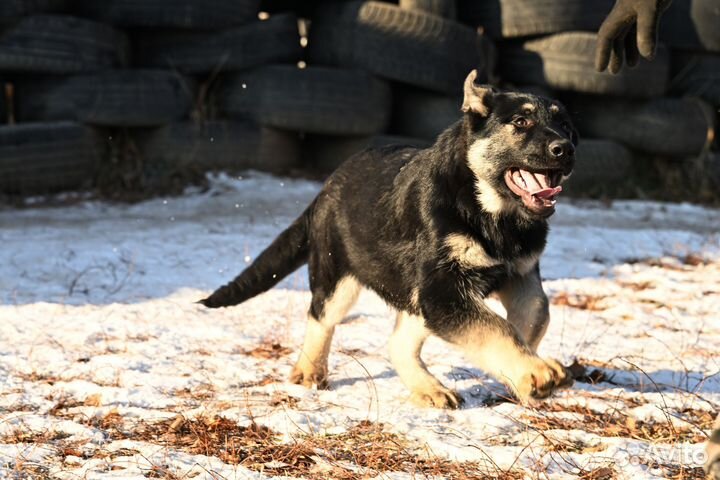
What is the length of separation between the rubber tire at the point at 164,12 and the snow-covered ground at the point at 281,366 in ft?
8.38

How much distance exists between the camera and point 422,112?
34.6 ft

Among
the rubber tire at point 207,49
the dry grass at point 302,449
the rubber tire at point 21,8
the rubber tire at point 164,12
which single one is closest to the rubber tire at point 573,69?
the rubber tire at point 207,49

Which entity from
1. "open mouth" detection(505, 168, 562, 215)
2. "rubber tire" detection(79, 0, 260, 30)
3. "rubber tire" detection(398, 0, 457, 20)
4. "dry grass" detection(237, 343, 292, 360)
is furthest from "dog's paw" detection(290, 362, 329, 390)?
"rubber tire" detection(398, 0, 457, 20)

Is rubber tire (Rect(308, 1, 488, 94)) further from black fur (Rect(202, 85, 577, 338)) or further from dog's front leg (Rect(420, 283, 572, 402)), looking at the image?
dog's front leg (Rect(420, 283, 572, 402))

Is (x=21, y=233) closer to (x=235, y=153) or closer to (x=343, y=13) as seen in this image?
(x=235, y=153)

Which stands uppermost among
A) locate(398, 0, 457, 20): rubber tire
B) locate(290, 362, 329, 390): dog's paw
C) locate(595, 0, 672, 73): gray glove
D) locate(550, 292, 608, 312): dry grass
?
locate(595, 0, 672, 73): gray glove

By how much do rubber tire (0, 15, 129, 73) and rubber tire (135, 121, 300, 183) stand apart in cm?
90

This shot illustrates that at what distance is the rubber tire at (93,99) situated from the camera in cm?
938

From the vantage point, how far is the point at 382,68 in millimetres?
10055

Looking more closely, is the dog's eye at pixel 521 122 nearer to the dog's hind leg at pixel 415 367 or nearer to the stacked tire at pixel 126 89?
the dog's hind leg at pixel 415 367

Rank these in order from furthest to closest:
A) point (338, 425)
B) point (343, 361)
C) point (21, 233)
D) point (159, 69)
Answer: point (159, 69)
point (21, 233)
point (343, 361)
point (338, 425)

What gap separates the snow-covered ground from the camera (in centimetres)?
317

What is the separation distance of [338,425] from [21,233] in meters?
4.68

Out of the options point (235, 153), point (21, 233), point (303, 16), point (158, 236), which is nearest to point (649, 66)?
point (303, 16)
